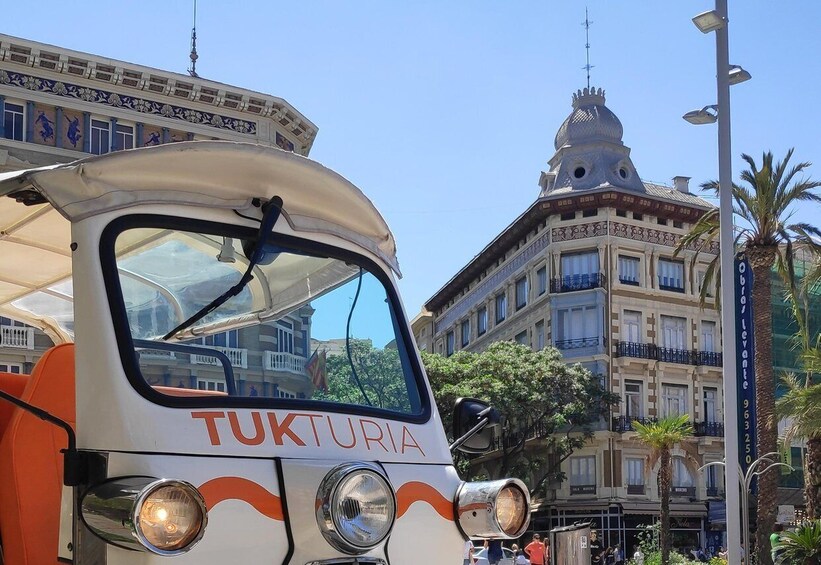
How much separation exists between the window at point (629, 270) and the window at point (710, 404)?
19.9 ft

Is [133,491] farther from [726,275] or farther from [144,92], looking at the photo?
[144,92]

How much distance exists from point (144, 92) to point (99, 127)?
196 centimetres

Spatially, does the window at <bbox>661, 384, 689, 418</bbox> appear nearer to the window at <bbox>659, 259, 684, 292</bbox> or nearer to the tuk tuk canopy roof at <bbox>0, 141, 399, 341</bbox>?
the window at <bbox>659, 259, 684, 292</bbox>

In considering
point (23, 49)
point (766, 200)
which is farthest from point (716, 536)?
point (23, 49)

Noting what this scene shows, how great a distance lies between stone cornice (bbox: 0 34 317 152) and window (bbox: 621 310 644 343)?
17.6 m

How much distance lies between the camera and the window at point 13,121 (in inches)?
1412

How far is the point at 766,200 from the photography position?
28.4 m

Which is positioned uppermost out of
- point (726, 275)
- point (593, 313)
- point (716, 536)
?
point (593, 313)

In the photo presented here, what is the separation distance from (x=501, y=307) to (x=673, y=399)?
1080cm

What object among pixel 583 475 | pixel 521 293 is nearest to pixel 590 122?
pixel 521 293

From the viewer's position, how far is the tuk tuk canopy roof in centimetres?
353

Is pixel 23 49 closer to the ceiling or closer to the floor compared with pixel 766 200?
closer to the ceiling

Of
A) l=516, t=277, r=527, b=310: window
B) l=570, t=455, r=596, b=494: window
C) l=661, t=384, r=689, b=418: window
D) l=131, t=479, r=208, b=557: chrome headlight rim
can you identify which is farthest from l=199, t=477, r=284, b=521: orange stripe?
l=516, t=277, r=527, b=310: window

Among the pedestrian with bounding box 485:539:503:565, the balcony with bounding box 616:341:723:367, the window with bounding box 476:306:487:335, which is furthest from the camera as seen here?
the window with bounding box 476:306:487:335
